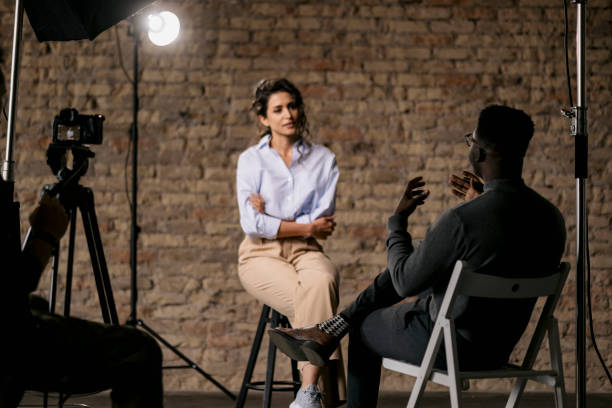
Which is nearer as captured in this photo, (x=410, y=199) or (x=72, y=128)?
(x=410, y=199)

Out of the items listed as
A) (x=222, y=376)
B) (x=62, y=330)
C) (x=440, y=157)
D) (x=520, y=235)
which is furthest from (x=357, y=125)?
(x=62, y=330)

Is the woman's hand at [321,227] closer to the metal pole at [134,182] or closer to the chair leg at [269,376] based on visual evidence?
the chair leg at [269,376]

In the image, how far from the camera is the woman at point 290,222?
305 centimetres

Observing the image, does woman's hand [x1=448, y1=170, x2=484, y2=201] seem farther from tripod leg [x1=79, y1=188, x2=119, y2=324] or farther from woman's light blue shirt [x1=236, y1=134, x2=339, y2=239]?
tripod leg [x1=79, y1=188, x2=119, y2=324]

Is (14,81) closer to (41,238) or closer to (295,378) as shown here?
(41,238)

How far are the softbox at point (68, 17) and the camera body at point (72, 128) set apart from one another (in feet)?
1.38

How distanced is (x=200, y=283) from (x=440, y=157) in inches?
65.6

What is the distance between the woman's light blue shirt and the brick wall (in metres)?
0.80

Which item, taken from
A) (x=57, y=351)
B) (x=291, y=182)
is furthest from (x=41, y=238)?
(x=291, y=182)

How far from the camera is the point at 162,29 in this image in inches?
159

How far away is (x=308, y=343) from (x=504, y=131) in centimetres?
97

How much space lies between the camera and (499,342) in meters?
2.22

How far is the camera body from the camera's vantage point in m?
2.59

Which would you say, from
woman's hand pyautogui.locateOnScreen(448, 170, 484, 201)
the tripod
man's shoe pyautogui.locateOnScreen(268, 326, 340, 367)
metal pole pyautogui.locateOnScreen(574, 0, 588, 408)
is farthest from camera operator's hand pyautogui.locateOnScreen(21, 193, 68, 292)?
metal pole pyautogui.locateOnScreen(574, 0, 588, 408)
